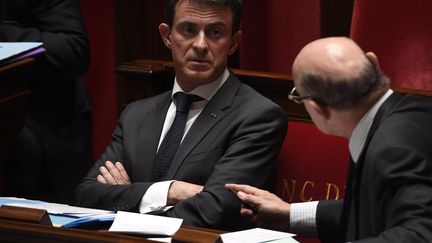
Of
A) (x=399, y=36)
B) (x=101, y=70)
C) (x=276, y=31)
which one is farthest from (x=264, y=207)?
(x=101, y=70)

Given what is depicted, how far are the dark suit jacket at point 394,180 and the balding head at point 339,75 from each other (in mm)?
62

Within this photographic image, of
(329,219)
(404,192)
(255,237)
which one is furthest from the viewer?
(329,219)

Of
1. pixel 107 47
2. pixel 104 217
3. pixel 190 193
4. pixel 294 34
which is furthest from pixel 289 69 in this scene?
pixel 104 217

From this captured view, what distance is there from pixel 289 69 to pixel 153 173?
1264 millimetres

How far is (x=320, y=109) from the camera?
190 centimetres

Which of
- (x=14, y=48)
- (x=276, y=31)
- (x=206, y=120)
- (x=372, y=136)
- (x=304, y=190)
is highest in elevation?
(x=372, y=136)

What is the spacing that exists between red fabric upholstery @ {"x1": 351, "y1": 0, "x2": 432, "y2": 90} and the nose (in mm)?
717

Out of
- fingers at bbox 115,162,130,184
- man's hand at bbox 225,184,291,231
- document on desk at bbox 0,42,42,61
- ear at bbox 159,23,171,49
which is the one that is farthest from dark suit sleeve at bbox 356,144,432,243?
document on desk at bbox 0,42,42,61

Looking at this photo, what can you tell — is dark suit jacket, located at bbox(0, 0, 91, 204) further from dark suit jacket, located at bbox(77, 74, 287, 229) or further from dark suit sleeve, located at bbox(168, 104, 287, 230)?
dark suit sleeve, located at bbox(168, 104, 287, 230)

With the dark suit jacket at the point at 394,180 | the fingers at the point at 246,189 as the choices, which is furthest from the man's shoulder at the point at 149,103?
the dark suit jacket at the point at 394,180

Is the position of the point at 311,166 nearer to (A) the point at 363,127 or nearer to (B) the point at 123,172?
(B) the point at 123,172

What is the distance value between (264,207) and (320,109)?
443 millimetres

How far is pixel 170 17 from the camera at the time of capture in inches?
109

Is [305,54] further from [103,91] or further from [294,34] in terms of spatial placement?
[103,91]
